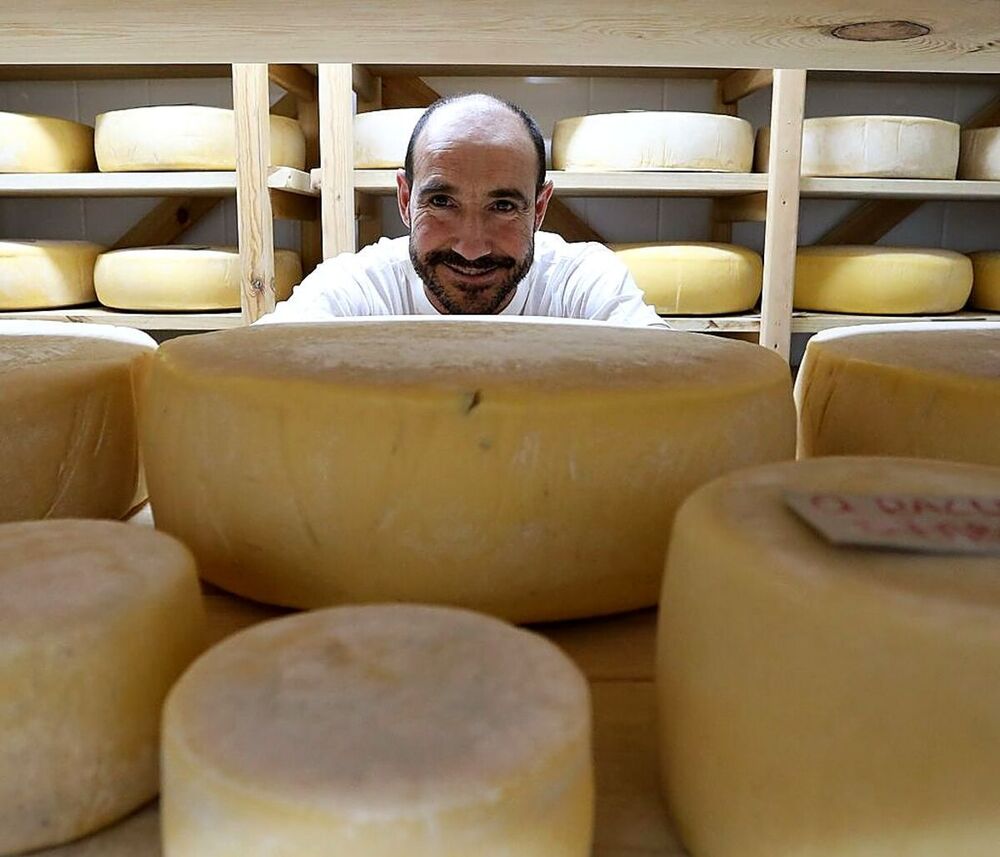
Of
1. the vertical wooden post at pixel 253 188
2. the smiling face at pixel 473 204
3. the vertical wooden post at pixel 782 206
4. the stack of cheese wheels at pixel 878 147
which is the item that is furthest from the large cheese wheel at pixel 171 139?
the stack of cheese wheels at pixel 878 147

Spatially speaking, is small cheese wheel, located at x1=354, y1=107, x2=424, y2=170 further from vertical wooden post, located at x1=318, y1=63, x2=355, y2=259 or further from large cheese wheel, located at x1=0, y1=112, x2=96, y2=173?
large cheese wheel, located at x1=0, y1=112, x2=96, y2=173

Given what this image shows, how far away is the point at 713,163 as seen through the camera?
2154 mm

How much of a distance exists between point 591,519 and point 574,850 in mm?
248

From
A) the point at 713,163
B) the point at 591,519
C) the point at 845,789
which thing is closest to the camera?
the point at 845,789

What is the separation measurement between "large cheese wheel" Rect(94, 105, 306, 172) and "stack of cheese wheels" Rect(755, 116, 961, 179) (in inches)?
49.7

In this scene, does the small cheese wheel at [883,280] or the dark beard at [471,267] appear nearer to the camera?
the dark beard at [471,267]

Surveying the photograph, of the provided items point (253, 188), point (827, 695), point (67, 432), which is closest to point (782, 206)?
point (253, 188)

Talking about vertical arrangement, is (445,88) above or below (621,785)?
above

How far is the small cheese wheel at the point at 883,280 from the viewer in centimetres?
221

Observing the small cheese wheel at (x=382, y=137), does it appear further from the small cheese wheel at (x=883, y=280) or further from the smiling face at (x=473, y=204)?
the small cheese wheel at (x=883, y=280)

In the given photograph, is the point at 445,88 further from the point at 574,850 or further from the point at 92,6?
the point at 574,850

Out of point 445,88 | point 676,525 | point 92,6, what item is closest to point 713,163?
point 445,88

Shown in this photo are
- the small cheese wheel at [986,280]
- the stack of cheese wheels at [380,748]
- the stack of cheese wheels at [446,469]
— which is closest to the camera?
the stack of cheese wheels at [380,748]

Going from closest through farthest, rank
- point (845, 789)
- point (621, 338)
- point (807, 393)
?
point (845, 789) < point (621, 338) < point (807, 393)
